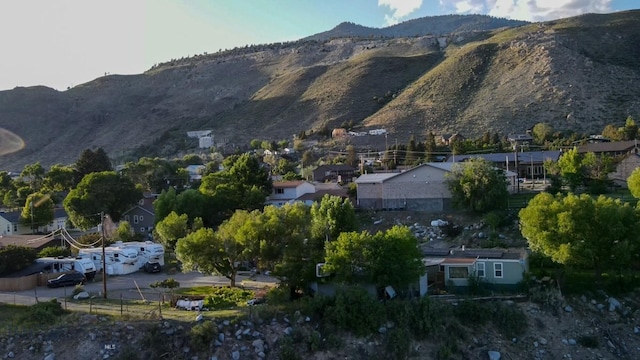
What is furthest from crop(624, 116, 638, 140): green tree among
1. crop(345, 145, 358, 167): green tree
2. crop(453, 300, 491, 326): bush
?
crop(453, 300, 491, 326): bush

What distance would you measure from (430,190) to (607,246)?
51.3ft

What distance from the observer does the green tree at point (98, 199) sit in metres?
43.6

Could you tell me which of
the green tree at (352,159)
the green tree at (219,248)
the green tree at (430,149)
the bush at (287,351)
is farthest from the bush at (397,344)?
the green tree at (352,159)

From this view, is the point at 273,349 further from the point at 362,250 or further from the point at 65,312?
the point at 65,312

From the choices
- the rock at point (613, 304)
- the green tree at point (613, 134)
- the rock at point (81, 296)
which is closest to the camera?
the rock at point (613, 304)

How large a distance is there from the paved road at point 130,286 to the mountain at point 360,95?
13026 millimetres

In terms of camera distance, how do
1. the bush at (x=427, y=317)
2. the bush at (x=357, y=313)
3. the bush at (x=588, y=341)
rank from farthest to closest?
the bush at (x=588, y=341), the bush at (x=427, y=317), the bush at (x=357, y=313)

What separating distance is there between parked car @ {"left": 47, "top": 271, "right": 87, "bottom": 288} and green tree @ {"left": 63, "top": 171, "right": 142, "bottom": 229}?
49.2 feet

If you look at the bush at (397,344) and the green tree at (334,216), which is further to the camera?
the green tree at (334,216)

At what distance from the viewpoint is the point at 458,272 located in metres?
25.8

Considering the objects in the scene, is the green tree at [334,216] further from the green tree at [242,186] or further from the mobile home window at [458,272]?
the green tree at [242,186]

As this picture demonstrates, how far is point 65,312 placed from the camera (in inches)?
870

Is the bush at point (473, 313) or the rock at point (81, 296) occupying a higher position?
the rock at point (81, 296)

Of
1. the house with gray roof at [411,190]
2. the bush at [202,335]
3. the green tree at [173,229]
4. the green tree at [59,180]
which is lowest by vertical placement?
the bush at [202,335]
